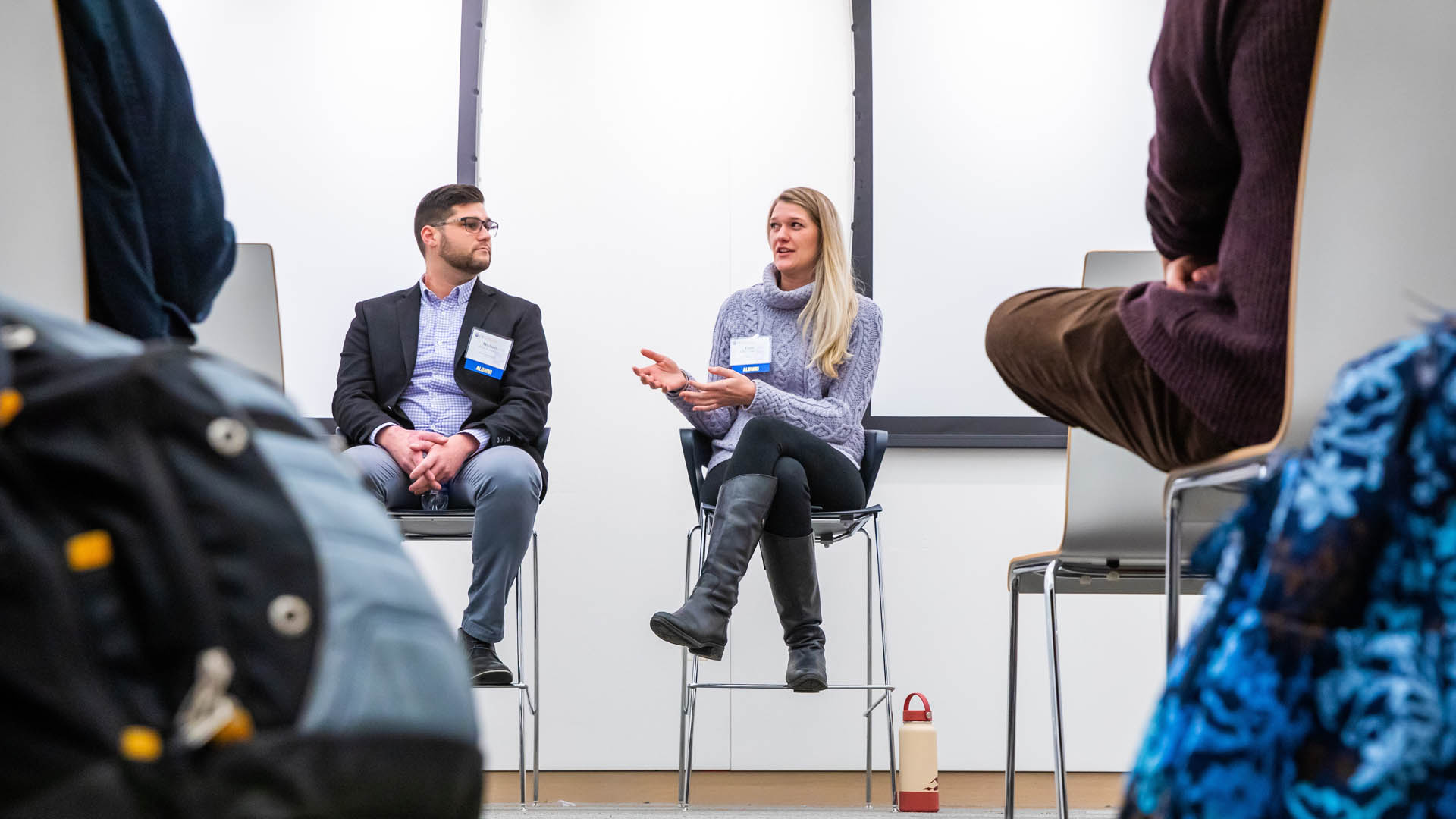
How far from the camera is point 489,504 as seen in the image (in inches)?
115

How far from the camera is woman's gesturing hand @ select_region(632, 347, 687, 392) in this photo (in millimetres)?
2986

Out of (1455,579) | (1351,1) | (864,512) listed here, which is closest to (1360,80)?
(1351,1)

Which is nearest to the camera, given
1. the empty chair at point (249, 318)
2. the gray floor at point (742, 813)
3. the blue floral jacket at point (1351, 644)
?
the blue floral jacket at point (1351, 644)

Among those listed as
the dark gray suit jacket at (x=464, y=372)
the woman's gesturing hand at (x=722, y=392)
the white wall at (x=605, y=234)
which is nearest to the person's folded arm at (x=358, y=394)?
the dark gray suit jacket at (x=464, y=372)

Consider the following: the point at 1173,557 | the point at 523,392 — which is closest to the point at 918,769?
the point at 523,392

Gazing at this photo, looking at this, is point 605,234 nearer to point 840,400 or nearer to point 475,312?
point 475,312

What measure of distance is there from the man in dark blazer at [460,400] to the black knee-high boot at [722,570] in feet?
1.60

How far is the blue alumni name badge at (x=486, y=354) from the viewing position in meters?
3.29

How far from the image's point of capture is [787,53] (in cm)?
401

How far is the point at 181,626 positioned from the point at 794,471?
2.42 metres

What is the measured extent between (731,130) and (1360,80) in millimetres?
3083

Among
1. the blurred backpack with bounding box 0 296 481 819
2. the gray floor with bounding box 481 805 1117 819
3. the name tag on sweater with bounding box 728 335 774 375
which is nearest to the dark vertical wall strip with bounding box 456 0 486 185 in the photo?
the name tag on sweater with bounding box 728 335 774 375

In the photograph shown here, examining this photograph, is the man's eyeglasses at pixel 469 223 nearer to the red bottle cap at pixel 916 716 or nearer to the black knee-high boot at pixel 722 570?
the black knee-high boot at pixel 722 570

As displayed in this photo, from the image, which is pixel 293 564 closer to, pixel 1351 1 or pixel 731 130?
pixel 1351 1
